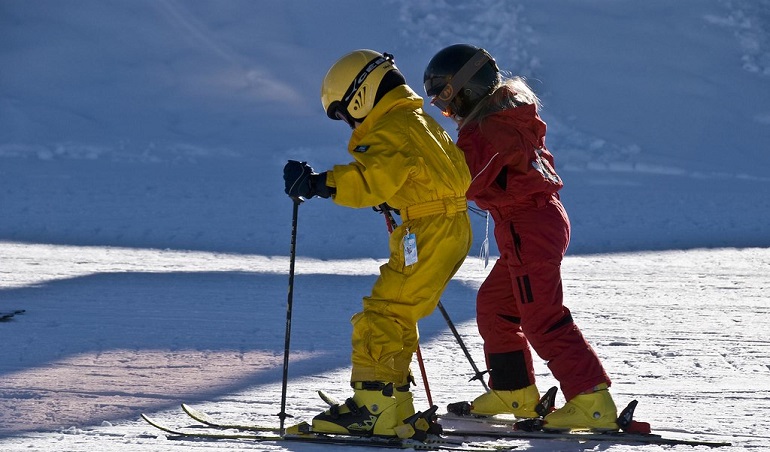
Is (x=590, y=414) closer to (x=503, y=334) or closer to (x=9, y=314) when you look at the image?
(x=503, y=334)

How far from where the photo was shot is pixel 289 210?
33.1 feet

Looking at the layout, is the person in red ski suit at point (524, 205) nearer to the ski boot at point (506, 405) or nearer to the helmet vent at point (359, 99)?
the ski boot at point (506, 405)

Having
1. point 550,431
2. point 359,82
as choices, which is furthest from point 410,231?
point 550,431

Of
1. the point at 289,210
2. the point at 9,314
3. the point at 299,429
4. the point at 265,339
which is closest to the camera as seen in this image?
the point at 299,429

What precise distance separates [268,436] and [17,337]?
7.26ft

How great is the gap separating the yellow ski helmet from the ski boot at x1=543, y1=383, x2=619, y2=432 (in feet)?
4.51

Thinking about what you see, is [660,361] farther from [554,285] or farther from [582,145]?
[582,145]

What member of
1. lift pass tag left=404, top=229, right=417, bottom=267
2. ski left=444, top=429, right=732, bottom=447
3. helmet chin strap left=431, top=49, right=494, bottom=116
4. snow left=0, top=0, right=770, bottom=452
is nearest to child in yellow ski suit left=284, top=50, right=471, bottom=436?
lift pass tag left=404, top=229, right=417, bottom=267

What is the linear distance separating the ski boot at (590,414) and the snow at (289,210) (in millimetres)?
148

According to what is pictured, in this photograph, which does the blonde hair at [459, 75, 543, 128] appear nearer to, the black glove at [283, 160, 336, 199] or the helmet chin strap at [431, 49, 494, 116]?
the helmet chin strap at [431, 49, 494, 116]

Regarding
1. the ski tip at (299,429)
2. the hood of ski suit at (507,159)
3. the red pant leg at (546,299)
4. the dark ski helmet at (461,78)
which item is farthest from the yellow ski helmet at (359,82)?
the ski tip at (299,429)

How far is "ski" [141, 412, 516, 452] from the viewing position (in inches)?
153

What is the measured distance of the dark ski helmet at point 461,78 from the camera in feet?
13.9

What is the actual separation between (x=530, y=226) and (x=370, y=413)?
958 millimetres
